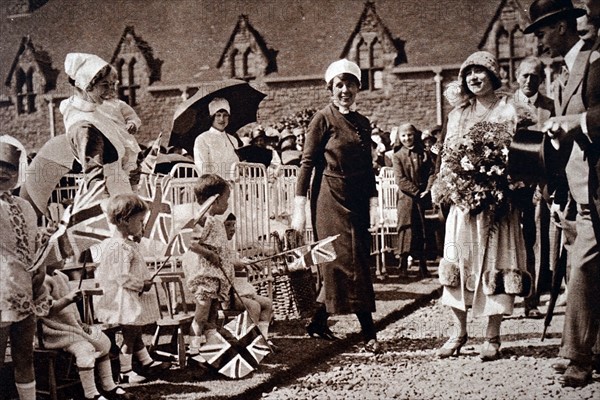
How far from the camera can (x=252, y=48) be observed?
652 cm

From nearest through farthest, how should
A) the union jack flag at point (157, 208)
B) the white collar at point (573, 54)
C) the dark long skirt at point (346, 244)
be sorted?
1. the white collar at point (573, 54)
2. the dark long skirt at point (346, 244)
3. the union jack flag at point (157, 208)

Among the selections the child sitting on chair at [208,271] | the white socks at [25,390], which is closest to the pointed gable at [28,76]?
the child sitting on chair at [208,271]

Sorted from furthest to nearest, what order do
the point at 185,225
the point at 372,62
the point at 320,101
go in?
the point at 320,101 → the point at 372,62 → the point at 185,225

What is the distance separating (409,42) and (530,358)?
12.2ft

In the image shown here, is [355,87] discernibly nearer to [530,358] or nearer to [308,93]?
[530,358]

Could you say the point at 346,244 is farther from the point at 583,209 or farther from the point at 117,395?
the point at 117,395

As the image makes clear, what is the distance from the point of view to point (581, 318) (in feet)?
12.1

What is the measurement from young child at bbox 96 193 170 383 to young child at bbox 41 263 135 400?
0.20m

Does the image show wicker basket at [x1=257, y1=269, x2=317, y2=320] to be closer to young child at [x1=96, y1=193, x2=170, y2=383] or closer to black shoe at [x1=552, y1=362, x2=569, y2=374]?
young child at [x1=96, y1=193, x2=170, y2=383]

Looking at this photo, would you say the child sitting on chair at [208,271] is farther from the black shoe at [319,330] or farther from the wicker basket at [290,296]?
the wicker basket at [290,296]

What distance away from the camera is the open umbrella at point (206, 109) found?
19.6 ft

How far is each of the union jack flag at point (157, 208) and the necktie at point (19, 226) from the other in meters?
1.58

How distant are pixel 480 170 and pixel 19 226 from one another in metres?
2.61

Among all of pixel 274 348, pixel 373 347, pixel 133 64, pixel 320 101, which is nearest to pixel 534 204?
pixel 373 347
